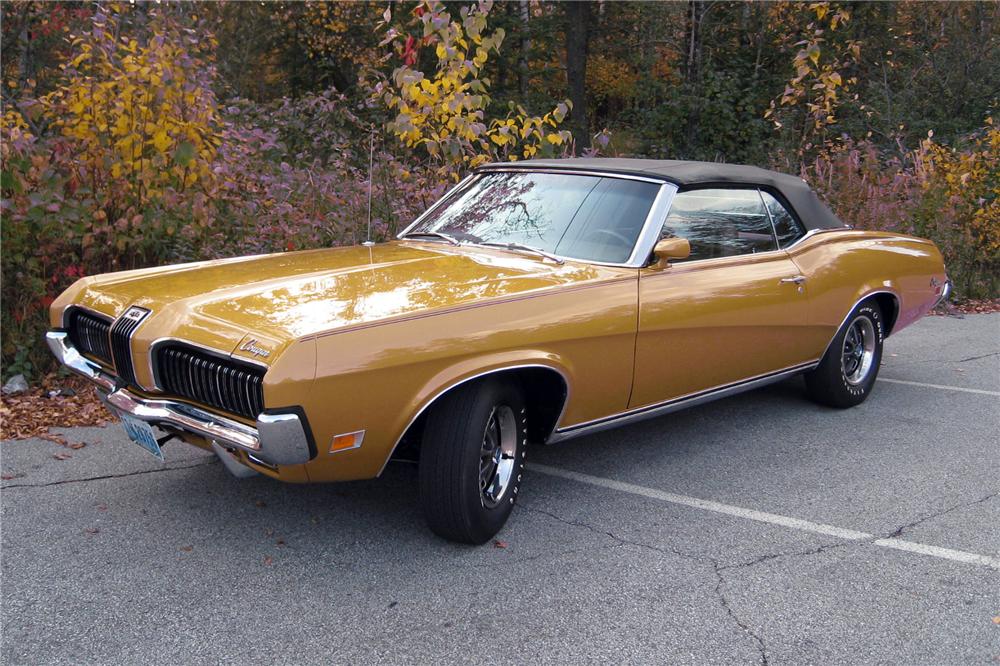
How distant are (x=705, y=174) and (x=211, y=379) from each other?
279cm

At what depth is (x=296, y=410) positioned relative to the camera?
2926 millimetres

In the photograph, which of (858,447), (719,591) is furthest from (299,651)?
(858,447)

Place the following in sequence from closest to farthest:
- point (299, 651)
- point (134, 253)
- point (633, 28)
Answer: point (299, 651) → point (134, 253) → point (633, 28)

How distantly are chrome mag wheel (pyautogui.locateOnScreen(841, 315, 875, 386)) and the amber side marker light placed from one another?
12.1 ft

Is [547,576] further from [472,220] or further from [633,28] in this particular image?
[633,28]

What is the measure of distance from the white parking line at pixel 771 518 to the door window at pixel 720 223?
1.19 m

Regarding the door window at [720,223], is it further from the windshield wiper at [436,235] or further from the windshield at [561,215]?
the windshield wiper at [436,235]

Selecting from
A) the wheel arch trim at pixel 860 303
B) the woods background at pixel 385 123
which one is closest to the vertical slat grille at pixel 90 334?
the woods background at pixel 385 123

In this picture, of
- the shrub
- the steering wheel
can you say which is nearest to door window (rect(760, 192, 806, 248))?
the steering wheel

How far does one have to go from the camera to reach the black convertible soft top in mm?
4574

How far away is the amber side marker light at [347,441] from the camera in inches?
121

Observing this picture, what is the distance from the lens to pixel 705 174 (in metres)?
4.71

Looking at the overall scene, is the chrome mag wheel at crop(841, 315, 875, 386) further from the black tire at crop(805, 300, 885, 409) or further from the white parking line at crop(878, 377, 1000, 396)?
the white parking line at crop(878, 377, 1000, 396)

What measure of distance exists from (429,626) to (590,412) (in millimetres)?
1316
